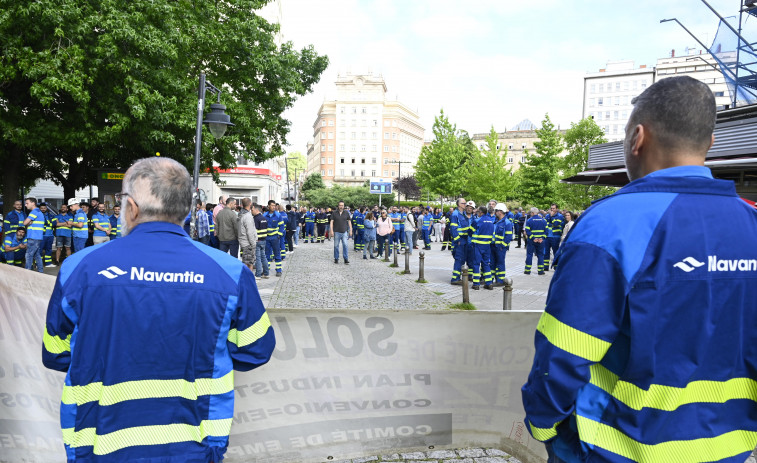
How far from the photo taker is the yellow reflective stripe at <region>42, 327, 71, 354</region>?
204cm

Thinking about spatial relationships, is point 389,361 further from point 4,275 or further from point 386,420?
point 4,275

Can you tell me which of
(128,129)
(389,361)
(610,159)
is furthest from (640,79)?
(389,361)

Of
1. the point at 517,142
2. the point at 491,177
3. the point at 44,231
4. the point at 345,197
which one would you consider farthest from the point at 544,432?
the point at 517,142

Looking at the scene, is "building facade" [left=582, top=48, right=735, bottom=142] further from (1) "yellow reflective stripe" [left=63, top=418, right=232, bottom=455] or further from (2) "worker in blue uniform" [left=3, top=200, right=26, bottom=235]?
(1) "yellow reflective stripe" [left=63, top=418, right=232, bottom=455]

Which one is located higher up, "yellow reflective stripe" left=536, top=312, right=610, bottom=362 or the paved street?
"yellow reflective stripe" left=536, top=312, right=610, bottom=362

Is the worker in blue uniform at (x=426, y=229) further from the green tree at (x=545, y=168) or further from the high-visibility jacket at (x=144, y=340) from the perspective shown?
the green tree at (x=545, y=168)

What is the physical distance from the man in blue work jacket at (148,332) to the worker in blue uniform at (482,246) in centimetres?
1056

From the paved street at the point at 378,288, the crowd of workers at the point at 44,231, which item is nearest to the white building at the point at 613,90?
the paved street at the point at 378,288

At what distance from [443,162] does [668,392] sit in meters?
52.5

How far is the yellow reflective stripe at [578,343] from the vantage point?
1.54 metres

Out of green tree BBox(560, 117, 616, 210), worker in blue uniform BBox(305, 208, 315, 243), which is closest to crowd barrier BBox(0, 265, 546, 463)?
worker in blue uniform BBox(305, 208, 315, 243)

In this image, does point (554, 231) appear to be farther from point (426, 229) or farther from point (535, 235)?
point (426, 229)

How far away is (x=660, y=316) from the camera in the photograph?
→ 1.55 m

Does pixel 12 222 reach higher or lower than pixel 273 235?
higher
